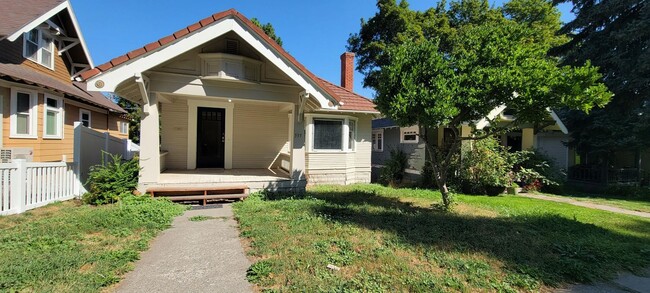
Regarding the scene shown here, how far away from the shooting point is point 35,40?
10883mm

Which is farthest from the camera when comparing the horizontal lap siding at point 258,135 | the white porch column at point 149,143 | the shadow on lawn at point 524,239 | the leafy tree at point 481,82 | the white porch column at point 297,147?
the horizontal lap siding at point 258,135

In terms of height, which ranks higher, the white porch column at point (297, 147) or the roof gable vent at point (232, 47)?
the roof gable vent at point (232, 47)

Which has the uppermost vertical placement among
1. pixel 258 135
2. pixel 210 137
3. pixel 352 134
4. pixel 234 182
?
pixel 352 134

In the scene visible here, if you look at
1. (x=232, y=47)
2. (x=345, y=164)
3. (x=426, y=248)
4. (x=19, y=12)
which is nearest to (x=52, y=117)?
(x=19, y=12)

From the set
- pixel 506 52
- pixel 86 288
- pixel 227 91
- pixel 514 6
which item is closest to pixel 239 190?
pixel 227 91

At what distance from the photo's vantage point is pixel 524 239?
15.6 feet

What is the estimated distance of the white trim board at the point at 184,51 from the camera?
21.1 ft

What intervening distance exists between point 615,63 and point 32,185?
18.5 m

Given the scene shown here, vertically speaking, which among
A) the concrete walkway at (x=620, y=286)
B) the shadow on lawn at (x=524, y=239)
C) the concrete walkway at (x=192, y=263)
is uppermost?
the shadow on lawn at (x=524, y=239)

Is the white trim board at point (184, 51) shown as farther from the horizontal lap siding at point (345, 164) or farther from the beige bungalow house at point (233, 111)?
the horizontal lap siding at point (345, 164)

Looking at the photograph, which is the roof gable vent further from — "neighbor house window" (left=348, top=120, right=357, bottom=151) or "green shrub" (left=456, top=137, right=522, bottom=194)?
"green shrub" (left=456, top=137, right=522, bottom=194)

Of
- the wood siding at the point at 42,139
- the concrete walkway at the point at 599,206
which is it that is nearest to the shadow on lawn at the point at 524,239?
the concrete walkway at the point at 599,206

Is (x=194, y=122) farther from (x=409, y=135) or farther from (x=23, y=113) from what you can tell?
(x=409, y=135)

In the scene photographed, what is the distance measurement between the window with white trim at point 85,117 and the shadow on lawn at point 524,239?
13.3 metres
